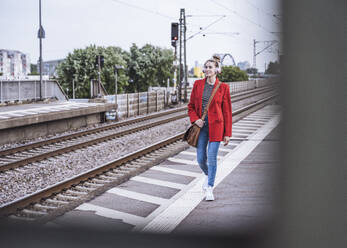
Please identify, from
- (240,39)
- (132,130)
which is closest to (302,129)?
(240,39)

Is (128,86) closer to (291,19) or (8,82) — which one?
(8,82)

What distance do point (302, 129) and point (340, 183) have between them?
9.2 inches

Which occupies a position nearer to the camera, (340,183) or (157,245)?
(340,183)

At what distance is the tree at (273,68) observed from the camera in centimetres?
162

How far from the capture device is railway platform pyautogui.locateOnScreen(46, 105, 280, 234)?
1855 millimetres

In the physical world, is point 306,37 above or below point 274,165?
above

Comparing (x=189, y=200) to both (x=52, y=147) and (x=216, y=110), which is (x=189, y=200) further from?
(x=52, y=147)

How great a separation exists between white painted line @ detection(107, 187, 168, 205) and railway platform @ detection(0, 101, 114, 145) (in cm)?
577

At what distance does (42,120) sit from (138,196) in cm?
743

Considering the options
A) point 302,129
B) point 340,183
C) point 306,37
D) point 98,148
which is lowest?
point 98,148

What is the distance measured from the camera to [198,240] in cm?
189

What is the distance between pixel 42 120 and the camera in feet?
38.3

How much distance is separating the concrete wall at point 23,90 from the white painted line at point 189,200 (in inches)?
341

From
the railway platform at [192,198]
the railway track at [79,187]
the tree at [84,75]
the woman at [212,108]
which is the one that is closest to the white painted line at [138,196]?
the railway platform at [192,198]
